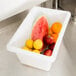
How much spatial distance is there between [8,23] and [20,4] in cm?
18

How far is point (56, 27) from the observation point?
0.65 metres

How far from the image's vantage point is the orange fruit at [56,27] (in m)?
0.65

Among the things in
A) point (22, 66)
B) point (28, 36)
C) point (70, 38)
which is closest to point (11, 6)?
point (28, 36)

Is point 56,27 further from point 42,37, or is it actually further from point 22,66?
point 22,66

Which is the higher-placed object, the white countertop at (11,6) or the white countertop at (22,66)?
the white countertop at (11,6)

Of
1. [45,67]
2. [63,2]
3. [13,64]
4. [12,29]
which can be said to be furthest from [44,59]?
[63,2]

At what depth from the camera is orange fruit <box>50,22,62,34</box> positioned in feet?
2.12

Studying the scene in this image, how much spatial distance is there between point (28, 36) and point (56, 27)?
13 centimetres

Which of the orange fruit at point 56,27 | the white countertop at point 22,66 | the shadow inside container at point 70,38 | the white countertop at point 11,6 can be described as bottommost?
the shadow inside container at point 70,38

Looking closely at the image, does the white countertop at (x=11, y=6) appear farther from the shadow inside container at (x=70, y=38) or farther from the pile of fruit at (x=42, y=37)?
the shadow inside container at (x=70, y=38)

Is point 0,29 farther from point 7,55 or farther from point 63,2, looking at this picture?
point 63,2

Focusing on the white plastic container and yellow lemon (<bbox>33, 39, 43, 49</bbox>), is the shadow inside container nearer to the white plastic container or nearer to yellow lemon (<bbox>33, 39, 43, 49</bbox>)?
the white plastic container

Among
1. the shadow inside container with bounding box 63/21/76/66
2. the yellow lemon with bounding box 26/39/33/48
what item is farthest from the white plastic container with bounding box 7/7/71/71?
the shadow inside container with bounding box 63/21/76/66

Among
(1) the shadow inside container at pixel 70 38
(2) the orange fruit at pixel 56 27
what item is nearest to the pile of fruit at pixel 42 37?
(2) the orange fruit at pixel 56 27
